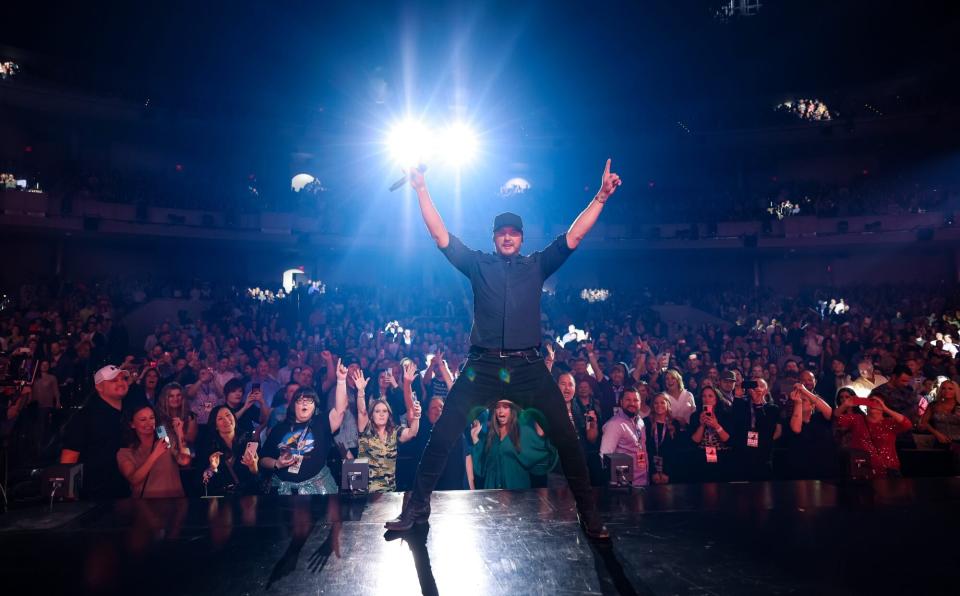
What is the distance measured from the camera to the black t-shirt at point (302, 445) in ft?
12.9

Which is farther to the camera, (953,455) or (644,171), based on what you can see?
(644,171)

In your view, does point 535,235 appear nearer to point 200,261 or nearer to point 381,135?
point 381,135

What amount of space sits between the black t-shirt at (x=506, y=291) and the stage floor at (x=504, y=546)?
0.98m

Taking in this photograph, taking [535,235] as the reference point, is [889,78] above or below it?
above

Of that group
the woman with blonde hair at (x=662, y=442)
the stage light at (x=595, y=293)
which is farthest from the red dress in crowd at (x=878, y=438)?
the stage light at (x=595, y=293)

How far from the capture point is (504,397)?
2.74m

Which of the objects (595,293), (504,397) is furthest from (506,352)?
(595,293)

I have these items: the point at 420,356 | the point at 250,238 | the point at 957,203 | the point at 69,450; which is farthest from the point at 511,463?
the point at 957,203

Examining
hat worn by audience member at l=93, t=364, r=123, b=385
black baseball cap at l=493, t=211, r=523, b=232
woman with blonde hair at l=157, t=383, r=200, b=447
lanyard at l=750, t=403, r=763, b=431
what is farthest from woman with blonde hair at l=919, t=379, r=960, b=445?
hat worn by audience member at l=93, t=364, r=123, b=385

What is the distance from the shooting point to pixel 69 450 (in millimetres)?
3512

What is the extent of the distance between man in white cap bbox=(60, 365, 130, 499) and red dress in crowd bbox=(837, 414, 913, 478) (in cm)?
531

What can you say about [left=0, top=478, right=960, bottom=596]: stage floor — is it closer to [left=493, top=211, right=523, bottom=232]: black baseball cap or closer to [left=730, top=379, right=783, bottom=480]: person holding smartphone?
[left=730, top=379, right=783, bottom=480]: person holding smartphone

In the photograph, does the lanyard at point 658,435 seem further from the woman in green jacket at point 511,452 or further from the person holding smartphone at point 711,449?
the woman in green jacket at point 511,452

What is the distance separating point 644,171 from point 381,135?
36.5 ft
